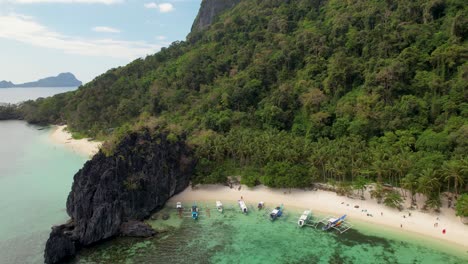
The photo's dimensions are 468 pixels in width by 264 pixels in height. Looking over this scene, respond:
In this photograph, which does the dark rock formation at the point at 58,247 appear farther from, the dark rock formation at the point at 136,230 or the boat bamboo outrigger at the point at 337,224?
the boat bamboo outrigger at the point at 337,224

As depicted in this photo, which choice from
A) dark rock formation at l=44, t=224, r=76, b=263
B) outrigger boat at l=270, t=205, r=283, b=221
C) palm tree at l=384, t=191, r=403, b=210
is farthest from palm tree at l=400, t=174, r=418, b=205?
dark rock formation at l=44, t=224, r=76, b=263

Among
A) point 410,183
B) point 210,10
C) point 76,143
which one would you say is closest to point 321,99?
point 410,183

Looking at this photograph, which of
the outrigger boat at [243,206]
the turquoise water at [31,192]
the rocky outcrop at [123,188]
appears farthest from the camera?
the outrigger boat at [243,206]

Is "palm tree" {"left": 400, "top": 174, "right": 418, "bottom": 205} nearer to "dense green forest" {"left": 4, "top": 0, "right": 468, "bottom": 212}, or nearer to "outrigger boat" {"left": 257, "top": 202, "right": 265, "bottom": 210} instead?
"dense green forest" {"left": 4, "top": 0, "right": 468, "bottom": 212}

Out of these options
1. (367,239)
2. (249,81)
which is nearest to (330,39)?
(249,81)

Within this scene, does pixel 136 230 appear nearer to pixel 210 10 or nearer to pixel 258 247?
pixel 258 247

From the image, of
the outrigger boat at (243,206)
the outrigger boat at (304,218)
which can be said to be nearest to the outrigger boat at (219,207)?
the outrigger boat at (243,206)
